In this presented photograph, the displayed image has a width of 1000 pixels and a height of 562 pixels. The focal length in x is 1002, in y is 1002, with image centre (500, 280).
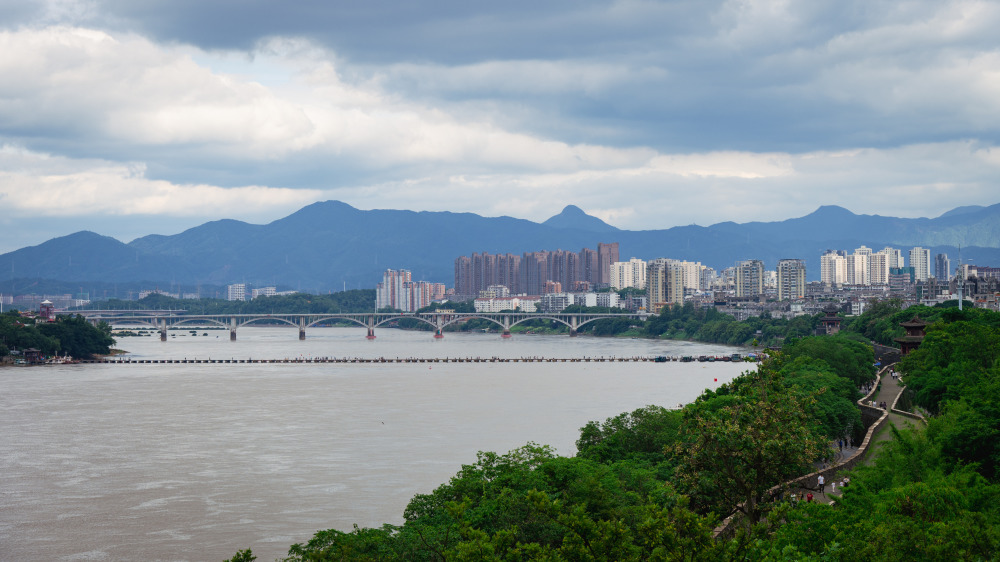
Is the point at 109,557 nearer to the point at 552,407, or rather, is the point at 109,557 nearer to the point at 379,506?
the point at 379,506

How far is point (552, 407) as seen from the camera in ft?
95.5

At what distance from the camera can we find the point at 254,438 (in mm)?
23422

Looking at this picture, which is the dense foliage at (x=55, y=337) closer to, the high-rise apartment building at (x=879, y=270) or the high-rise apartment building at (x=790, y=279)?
the high-rise apartment building at (x=790, y=279)

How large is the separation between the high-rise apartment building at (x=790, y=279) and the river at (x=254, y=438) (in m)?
55.4

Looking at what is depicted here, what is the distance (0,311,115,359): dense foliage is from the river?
387cm

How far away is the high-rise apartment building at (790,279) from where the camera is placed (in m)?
100

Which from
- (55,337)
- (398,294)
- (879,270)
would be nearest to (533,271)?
(398,294)

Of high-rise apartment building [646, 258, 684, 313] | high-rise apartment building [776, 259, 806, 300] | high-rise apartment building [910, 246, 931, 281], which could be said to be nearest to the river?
high-rise apartment building [646, 258, 684, 313]

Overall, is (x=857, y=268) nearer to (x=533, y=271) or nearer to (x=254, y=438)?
(x=533, y=271)

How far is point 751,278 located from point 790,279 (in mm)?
11182

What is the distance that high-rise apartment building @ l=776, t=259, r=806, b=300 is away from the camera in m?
100

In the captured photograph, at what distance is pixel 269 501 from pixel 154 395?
18443 mm

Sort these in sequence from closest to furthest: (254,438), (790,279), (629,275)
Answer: (254,438) → (790,279) → (629,275)

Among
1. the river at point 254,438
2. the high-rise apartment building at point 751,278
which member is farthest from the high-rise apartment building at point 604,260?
the river at point 254,438
